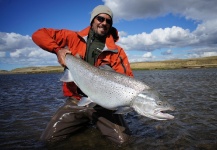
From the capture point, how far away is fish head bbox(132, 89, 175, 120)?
444 cm

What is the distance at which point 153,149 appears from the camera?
5.53 meters

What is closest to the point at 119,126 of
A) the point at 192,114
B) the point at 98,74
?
the point at 98,74

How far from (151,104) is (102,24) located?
9.62 feet

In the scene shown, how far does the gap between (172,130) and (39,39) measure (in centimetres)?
507

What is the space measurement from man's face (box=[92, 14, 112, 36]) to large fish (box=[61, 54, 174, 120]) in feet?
4.16

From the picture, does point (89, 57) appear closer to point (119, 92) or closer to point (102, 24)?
point (102, 24)

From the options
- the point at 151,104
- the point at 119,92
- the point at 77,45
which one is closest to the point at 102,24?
the point at 77,45

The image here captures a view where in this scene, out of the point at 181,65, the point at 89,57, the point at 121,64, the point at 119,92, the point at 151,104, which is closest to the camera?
the point at 151,104

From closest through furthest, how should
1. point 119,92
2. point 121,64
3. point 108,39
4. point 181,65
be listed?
point 119,92 → point 121,64 → point 108,39 → point 181,65

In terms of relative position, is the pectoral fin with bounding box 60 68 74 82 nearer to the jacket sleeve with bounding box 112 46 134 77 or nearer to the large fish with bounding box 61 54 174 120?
the large fish with bounding box 61 54 174 120

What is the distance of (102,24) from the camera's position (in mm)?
6227

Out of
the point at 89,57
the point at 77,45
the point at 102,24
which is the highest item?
the point at 102,24

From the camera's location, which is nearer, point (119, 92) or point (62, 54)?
point (119, 92)

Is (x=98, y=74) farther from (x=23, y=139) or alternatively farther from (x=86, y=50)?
(x=23, y=139)
